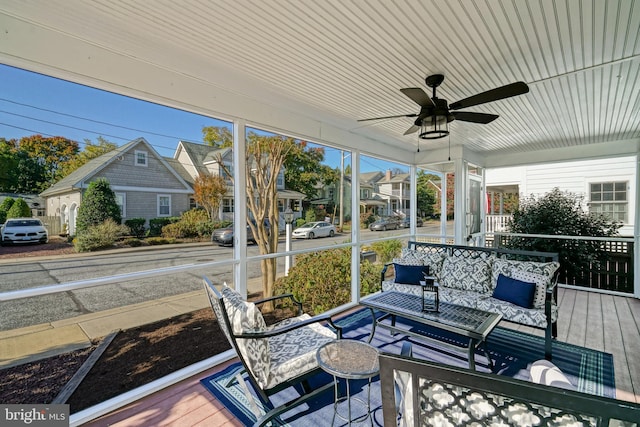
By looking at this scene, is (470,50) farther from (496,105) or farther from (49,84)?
(49,84)

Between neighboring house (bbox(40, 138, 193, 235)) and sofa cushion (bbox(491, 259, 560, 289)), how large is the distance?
12.3ft

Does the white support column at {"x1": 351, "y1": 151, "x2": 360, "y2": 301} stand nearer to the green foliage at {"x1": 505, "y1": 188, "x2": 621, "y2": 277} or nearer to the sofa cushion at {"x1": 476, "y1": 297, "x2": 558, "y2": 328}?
the sofa cushion at {"x1": 476, "y1": 297, "x2": 558, "y2": 328}

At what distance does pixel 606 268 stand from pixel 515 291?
403cm

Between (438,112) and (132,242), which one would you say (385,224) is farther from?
(132,242)

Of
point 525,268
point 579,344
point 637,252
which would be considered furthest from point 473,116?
point 637,252

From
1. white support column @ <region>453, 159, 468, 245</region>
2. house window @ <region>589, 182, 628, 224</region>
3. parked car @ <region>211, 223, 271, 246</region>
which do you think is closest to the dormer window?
parked car @ <region>211, 223, 271, 246</region>

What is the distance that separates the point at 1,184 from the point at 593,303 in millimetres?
7386

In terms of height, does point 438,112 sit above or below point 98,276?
above

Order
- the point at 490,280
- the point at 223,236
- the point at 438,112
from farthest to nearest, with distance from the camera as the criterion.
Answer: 1. the point at 490,280
2. the point at 223,236
3. the point at 438,112

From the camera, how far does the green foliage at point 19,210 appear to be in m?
2.01

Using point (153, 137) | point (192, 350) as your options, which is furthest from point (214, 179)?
point (192, 350)

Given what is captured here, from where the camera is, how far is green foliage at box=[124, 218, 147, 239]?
2.46 metres

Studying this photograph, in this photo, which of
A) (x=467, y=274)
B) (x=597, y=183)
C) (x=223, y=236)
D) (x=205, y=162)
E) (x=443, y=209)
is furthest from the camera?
(x=597, y=183)

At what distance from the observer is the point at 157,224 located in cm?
261
